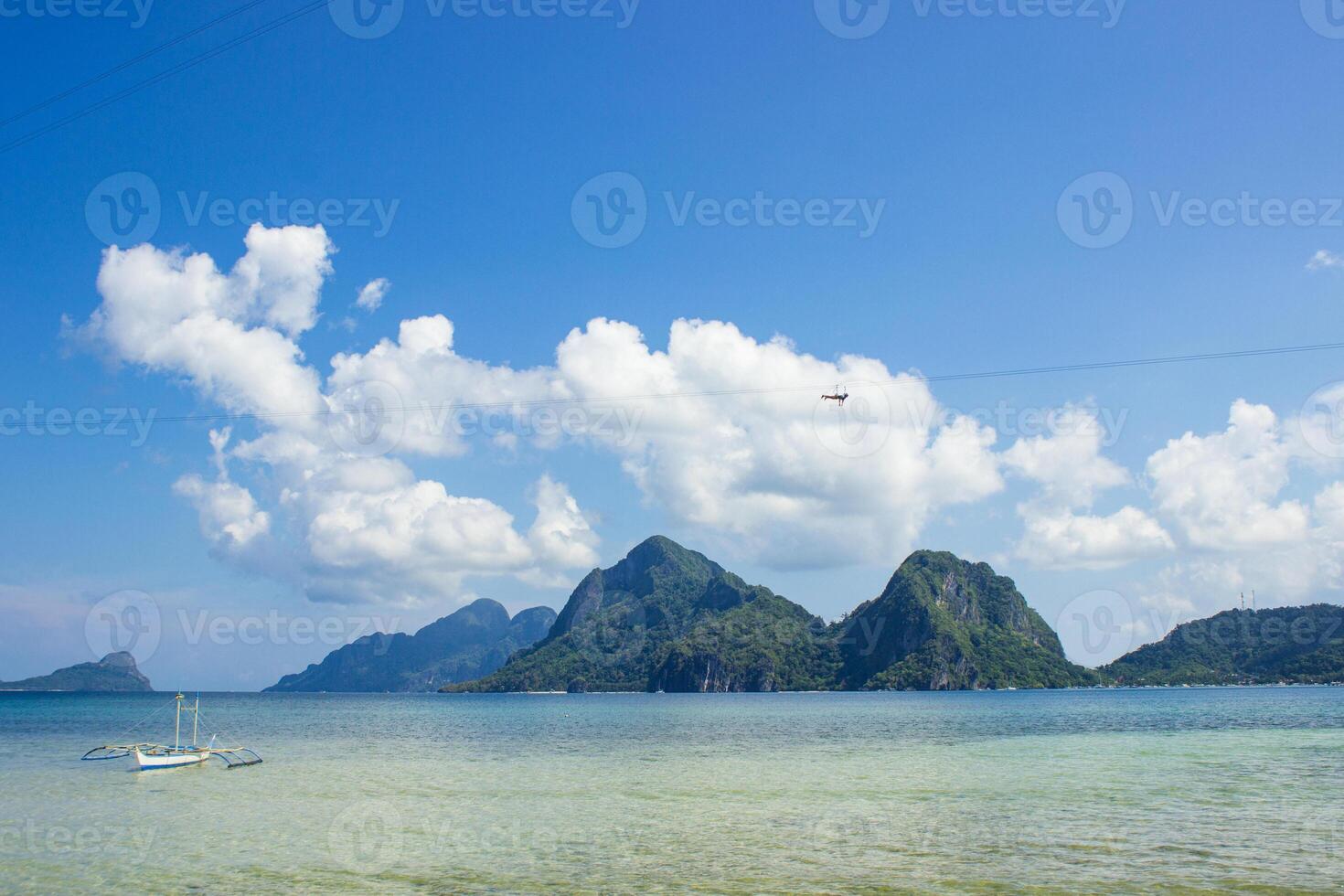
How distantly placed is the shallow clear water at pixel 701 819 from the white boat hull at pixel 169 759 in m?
1.15

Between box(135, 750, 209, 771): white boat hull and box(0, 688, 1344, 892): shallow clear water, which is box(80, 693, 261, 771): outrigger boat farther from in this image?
box(0, 688, 1344, 892): shallow clear water

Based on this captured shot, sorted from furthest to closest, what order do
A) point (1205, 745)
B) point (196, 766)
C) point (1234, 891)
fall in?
point (1205, 745)
point (196, 766)
point (1234, 891)

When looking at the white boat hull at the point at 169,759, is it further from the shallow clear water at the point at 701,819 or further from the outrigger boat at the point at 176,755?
the shallow clear water at the point at 701,819

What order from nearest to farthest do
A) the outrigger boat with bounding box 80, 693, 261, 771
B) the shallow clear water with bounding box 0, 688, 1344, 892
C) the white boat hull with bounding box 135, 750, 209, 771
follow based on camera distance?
the shallow clear water with bounding box 0, 688, 1344, 892
the white boat hull with bounding box 135, 750, 209, 771
the outrigger boat with bounding box 80, 693, 261, 771

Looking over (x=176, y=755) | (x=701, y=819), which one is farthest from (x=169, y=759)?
(x=701, y=819)

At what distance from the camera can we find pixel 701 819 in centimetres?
2970

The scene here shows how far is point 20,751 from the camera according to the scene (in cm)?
5969

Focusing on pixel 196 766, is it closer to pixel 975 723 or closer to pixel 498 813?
pixel 498 813

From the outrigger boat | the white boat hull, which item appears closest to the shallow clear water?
the white boat hull

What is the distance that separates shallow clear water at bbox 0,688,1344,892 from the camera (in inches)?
849

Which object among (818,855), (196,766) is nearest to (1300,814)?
(818,855)

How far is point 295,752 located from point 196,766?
36.5 feet

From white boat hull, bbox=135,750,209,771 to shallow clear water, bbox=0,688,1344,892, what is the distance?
1.15m

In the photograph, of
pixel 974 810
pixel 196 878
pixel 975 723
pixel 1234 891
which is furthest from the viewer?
pixel 975 723
